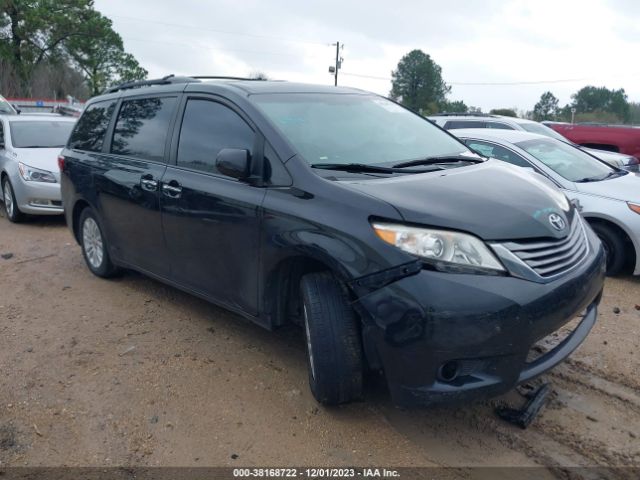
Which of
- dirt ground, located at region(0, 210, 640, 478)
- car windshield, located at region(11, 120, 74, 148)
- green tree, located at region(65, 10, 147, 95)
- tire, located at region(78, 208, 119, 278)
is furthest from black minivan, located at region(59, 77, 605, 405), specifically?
green tree, located at region(65, 10, 147, 95)

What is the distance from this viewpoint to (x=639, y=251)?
5.35 m

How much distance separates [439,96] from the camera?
219ft

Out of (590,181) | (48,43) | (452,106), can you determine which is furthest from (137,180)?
(452,106)

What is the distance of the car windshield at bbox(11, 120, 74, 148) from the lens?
8680 mm

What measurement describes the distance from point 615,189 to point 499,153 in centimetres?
130

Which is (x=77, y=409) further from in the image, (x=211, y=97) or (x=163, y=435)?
(x=211, y=97)

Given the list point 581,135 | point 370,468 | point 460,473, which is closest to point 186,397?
point 370,468

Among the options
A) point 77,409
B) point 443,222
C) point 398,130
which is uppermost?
point 398,130

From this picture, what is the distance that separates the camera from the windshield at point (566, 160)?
6219mm

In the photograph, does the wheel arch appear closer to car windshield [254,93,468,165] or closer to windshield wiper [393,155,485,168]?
car windshield [254,93,468,165]

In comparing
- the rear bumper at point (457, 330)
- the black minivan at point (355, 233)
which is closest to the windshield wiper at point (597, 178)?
the black minivan at point (355, 233)

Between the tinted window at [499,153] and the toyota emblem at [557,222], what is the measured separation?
10.8ft

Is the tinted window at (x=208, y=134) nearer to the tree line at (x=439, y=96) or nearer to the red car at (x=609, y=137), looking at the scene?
the red car at (x=609, y=137)

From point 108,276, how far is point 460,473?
3.96 metres
